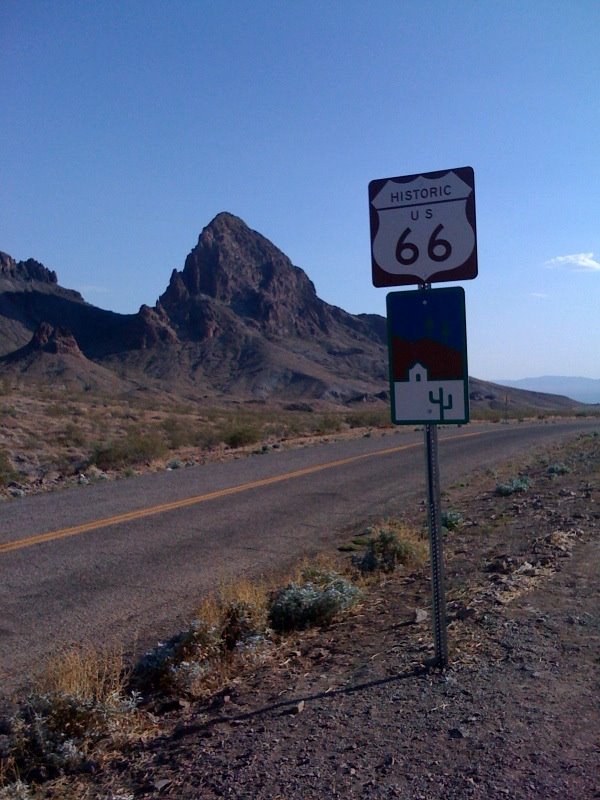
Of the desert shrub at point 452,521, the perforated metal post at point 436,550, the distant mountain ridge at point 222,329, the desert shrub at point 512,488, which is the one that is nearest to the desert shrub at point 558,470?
the desert shrub at point 512,488

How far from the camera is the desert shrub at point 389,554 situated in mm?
9016

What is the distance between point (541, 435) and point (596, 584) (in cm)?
2800

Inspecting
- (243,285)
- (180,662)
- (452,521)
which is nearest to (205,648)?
(180,662)

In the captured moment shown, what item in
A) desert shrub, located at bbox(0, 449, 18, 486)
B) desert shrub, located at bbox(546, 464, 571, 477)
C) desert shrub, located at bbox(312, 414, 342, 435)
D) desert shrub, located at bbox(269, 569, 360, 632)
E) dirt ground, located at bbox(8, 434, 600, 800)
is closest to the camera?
dirt ground, located at bbox(8, 434, 600, 800)

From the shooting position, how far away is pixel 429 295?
207 inches

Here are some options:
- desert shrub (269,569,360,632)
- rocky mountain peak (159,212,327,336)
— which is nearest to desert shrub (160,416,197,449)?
desert shrub (269,569,360,632)

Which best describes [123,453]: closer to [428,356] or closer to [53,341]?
[428,356]

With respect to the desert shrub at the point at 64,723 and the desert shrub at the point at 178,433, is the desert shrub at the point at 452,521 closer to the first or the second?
the desert shrub at the point at 64,723

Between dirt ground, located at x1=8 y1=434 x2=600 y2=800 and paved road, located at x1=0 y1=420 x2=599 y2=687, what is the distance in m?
1.96

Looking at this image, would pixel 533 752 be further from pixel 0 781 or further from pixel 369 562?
pixel 369 562

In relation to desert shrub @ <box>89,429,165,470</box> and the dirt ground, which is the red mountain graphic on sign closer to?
the dirt ground

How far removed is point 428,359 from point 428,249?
0.67 metres

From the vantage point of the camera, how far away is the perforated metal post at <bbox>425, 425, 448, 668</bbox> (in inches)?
209

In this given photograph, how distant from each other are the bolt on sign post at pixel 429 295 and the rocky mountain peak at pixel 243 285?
119 m
